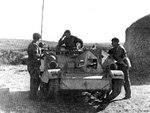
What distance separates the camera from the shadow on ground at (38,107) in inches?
322

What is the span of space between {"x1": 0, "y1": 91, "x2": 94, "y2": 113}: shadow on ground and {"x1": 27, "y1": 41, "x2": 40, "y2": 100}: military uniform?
1.42ft

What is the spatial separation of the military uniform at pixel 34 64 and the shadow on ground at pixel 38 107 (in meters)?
0.43

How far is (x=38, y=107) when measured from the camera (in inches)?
336

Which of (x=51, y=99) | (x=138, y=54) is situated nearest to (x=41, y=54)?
(x=51, y=99)

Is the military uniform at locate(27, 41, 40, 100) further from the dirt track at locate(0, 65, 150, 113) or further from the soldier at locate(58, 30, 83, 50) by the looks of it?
the soldier at locate(58, 30, 83, 50)

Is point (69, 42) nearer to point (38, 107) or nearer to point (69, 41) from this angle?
point (69, 41)

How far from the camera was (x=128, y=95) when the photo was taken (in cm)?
1008

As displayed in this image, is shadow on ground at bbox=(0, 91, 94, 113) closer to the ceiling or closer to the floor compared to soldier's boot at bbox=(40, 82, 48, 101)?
closer to the floor

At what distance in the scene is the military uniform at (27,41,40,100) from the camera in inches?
370

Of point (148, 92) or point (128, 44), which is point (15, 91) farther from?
point (128, 44)

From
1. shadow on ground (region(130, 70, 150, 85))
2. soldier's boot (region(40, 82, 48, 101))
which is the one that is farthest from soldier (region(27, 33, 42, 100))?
shadow on ground (region(130, 70, 150, 85))

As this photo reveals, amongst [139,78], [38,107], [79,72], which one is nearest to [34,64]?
[79,72]

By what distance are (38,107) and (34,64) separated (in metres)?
1.57

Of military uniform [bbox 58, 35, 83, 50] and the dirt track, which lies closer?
the dirt track
